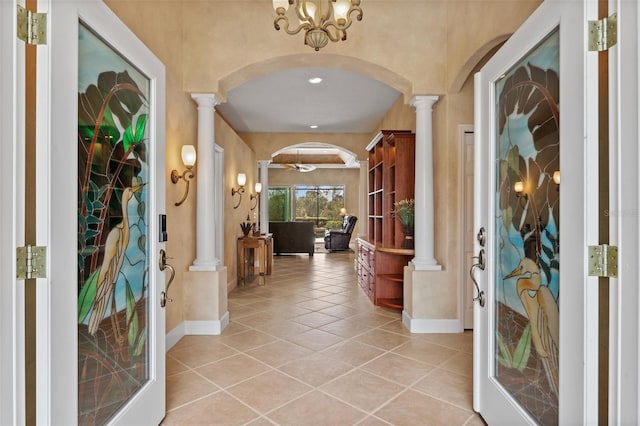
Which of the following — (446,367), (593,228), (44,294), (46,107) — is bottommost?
(446,367)

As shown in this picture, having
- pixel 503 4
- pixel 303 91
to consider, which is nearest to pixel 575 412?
pixel 503 4

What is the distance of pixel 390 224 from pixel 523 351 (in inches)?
120

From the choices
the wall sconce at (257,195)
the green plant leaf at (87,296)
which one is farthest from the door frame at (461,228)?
the wall sconce at (257,195)

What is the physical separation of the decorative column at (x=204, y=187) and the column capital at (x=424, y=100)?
204cm

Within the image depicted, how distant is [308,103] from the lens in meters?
5.78

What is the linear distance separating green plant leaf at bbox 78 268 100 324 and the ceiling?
362cm

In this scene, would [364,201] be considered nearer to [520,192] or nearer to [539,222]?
[520,192]

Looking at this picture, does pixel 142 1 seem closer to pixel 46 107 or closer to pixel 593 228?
pixel 46 107

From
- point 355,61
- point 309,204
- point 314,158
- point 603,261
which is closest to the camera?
point 603,261

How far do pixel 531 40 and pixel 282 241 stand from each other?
9.12 m

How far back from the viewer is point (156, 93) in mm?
1998

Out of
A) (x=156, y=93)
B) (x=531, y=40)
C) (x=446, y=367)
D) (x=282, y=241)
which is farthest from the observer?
(x=282, y=241)

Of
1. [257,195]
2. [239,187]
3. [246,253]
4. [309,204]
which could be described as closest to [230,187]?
[239,187]

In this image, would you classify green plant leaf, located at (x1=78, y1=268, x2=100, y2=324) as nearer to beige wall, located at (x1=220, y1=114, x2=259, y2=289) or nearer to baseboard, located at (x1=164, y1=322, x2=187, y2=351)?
baseboard, located at (x1=164, y1=322, x2=187, y2=351)
